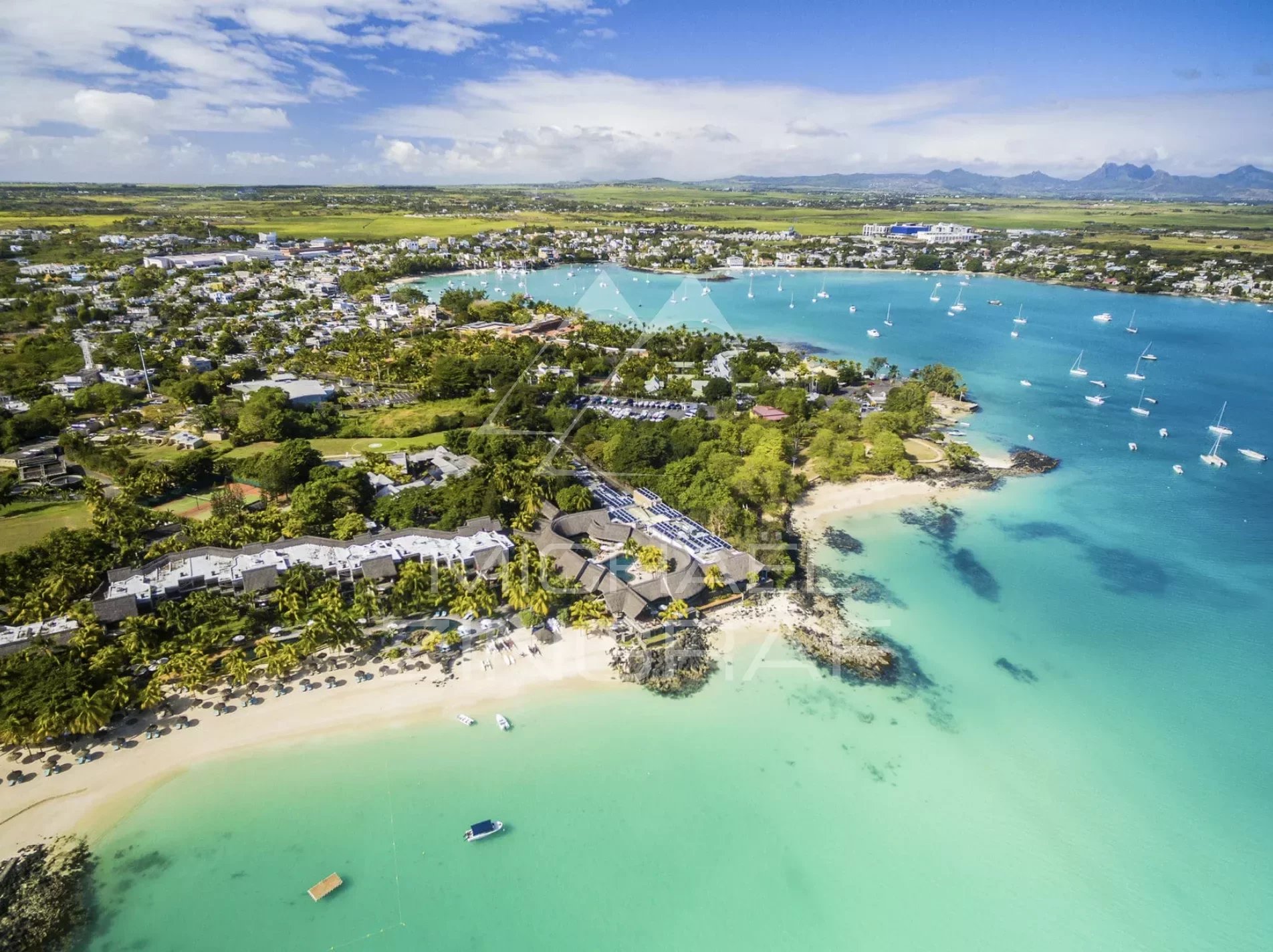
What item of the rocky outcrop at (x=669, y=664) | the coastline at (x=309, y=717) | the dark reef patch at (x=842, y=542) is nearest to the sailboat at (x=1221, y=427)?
the dark reef patch at (x=842, y=542)

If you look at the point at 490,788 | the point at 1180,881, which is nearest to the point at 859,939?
the point at 1180,881

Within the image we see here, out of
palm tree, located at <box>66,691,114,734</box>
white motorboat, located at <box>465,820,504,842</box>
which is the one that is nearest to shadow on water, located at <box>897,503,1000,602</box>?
white motorboat, located at <box>465,820,504,842</box>

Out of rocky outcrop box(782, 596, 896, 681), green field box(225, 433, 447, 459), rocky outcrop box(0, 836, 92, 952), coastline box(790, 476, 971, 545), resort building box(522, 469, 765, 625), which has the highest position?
green field box(225, 433, 447, 459)

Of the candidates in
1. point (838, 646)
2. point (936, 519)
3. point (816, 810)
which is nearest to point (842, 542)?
point (936, 519)

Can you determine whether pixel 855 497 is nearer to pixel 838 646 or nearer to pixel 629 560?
pixel 838 646

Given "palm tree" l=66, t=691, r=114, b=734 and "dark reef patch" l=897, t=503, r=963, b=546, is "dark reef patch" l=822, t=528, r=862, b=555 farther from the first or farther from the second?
"palm tree" l=66, t=691, r=114, b=734

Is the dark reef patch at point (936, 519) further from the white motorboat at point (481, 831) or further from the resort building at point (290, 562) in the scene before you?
the white motorboat at point (481, 831)
